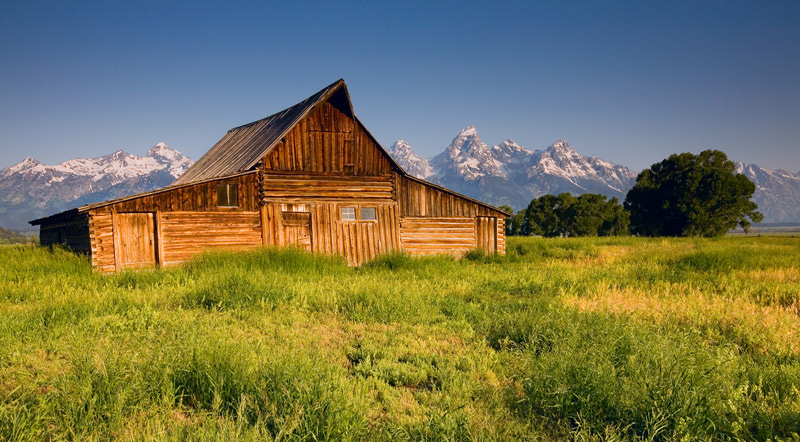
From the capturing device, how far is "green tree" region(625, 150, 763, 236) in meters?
47.8

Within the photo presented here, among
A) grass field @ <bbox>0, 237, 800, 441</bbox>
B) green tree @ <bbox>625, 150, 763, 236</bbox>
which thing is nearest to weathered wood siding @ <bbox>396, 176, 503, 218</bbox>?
grass field @ <bbox>0, 237, 800, 441</bbox>

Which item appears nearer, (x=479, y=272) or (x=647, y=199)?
(x=479, y=272)

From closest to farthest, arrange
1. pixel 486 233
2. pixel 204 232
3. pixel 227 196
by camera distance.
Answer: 1. pixel 204 232
2. pixel 227 196
3. pixel 486 233

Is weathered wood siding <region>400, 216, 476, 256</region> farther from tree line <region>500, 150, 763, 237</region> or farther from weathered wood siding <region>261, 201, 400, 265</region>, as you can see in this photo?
tree line <region>500, 150, 763, 237</region>

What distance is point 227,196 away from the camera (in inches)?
696

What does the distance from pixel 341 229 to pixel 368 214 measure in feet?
4.89

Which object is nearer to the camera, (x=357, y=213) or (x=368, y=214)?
(x=357, y=213)

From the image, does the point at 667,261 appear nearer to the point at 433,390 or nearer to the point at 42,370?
the point at 433,390

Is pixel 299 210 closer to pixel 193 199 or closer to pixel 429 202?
pixel 193 199

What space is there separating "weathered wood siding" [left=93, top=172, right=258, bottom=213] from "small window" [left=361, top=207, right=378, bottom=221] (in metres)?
4.67

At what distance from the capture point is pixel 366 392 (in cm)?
469

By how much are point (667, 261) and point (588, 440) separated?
16.5 meters

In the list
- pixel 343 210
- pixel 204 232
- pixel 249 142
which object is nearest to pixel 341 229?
pixel 343 210

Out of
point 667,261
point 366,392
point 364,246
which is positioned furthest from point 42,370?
point 667,261
